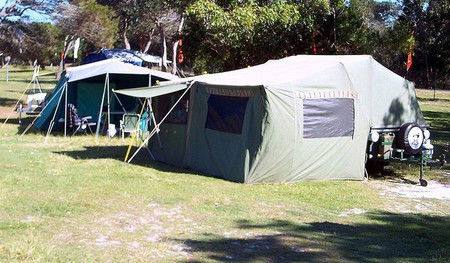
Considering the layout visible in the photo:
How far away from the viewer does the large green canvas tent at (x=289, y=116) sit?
10656mm

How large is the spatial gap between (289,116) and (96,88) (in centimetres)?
1000

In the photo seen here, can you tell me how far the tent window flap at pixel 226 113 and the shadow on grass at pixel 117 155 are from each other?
1089mm

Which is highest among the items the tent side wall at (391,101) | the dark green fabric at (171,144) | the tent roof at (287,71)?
the tent roof at (287,71)

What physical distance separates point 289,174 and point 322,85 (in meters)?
1.68

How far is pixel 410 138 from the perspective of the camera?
1139 centimetres

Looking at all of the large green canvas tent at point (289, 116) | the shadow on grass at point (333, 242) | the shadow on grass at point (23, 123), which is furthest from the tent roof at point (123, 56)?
the shadow on grass at point (333, 242)

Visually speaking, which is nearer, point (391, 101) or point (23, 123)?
point (391, 101)

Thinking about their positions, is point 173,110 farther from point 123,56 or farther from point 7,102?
point 7,102

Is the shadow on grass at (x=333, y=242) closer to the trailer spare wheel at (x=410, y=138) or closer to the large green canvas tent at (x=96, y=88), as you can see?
the trailer spare wheel at (x=410, y=138)

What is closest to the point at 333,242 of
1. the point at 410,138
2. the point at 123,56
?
the point at 410,138

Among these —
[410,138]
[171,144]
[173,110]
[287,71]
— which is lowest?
[171,144]

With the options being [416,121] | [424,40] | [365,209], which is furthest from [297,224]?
[424,40]

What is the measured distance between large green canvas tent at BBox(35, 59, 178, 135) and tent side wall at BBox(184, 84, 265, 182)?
5510 mm

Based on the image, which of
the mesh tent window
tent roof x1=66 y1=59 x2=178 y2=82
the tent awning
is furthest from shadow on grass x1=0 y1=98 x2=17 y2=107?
the tent awning
